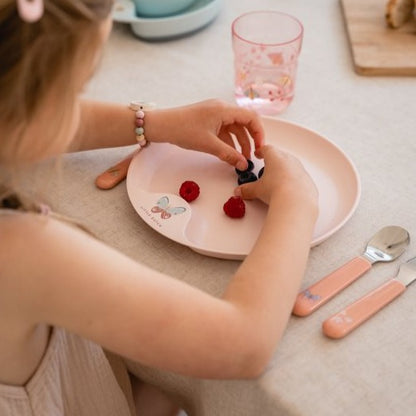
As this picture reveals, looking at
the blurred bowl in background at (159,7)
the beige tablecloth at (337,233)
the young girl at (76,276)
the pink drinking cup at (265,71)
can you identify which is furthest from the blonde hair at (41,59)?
the blurred bowl in background at (159,7)

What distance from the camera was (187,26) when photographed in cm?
114

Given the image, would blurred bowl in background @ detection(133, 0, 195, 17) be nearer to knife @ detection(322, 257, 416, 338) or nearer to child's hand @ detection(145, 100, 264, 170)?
child's hand @ detection(145, 100, 264, 170)

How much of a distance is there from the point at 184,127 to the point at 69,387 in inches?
14.2

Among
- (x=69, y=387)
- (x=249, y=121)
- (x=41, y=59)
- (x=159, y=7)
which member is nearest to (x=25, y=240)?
(x=41, y=59)

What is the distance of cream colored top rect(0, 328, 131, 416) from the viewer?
67cm

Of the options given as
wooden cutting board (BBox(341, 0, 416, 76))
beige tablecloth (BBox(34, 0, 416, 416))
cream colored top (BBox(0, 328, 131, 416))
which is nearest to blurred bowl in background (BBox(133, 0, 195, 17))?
beige tablecloth (BBox(34, 0, 416, 416))

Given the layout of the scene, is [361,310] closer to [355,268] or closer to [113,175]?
[355,268]

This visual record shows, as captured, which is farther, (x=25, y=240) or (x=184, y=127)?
(x=184, y=127)

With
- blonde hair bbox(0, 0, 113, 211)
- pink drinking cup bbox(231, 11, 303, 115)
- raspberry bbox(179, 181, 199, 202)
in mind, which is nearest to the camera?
blonde hair bbox(0, 0, 113, 211)

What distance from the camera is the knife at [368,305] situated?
60 centimetres

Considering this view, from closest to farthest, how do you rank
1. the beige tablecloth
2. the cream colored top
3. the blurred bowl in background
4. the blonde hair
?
the blonde hair → the beige tablecloth → the cream colored top → the blurred bowl in background

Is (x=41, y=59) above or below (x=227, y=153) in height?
above

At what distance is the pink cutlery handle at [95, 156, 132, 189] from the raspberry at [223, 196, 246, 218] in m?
0.16

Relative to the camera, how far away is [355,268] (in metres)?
0.67
